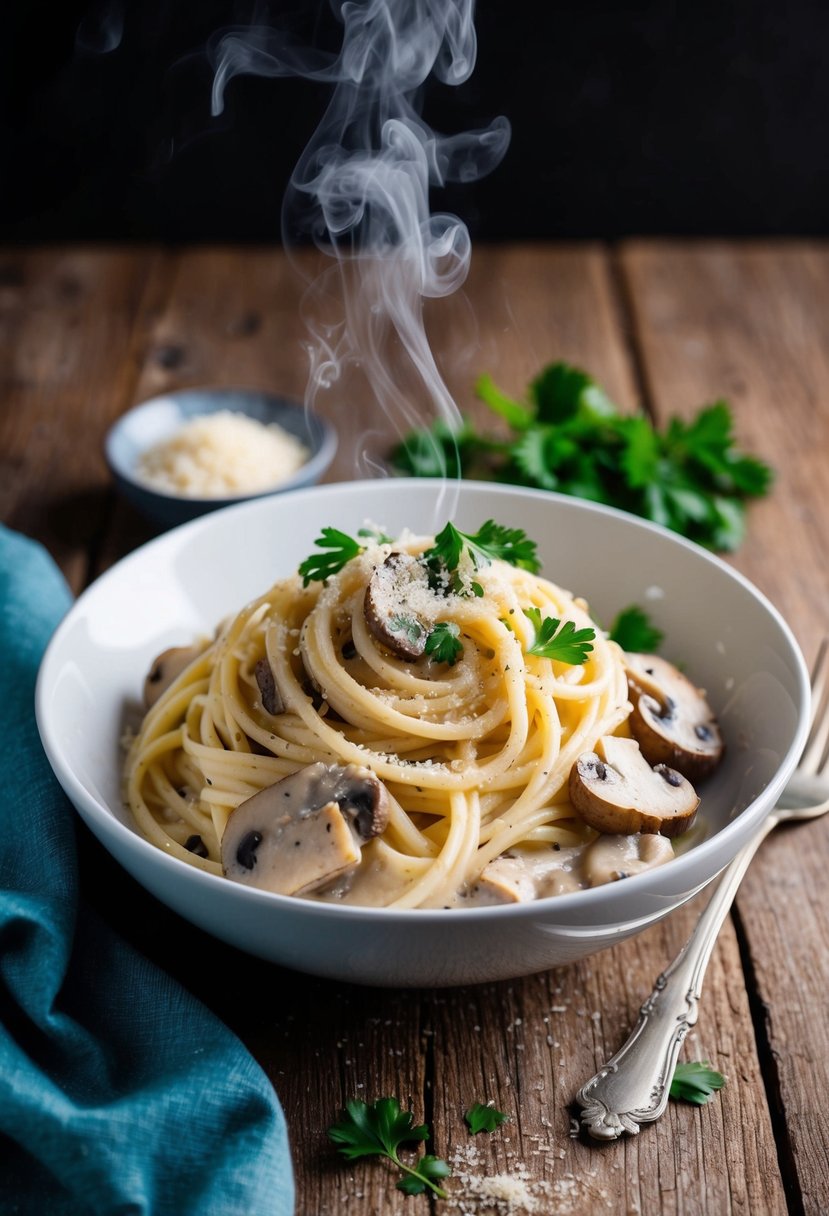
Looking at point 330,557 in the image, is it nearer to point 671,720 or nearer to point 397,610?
point 397,610

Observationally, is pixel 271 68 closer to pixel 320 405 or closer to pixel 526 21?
pixel 526 21

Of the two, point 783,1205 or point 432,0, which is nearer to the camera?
point 783,1205

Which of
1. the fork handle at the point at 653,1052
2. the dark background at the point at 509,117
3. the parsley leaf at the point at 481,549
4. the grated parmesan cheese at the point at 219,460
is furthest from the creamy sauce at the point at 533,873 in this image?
the dark background at the point at 509,117

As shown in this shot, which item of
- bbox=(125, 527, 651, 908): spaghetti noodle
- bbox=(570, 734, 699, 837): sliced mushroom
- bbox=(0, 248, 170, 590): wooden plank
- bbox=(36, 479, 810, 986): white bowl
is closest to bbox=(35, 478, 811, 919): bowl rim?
bbox=(36, 479, 810, 986): white bowl

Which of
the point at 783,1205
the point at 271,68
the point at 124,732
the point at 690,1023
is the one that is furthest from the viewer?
the point at 271,68

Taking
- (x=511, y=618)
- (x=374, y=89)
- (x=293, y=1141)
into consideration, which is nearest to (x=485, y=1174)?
(x=293, y=1141)

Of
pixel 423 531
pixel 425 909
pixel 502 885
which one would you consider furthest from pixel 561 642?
pixel 423 531
